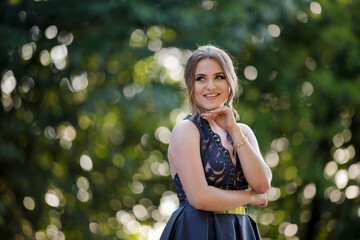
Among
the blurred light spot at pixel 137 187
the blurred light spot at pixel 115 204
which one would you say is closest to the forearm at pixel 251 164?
the blurred light spot at pixel 115 204

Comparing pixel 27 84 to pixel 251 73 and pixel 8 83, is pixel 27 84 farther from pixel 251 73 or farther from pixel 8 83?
pixel 251 73

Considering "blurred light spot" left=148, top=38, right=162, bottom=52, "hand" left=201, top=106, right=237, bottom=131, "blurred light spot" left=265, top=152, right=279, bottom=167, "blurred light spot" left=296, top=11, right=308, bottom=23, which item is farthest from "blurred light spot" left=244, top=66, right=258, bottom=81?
"hand" left=201, top=106, right=237, bottom=131

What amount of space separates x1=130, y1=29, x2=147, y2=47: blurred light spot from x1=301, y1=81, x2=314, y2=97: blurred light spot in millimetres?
2703

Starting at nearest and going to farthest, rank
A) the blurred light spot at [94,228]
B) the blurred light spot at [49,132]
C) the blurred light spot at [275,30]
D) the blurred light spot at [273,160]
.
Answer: the blurred light spot at [49,132] < the blurred light spot at [94,228] < the blurred light spot at [275,30] < the blurred light spot at [273,160]

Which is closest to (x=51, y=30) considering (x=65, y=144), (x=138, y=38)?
(x=138, y=38)

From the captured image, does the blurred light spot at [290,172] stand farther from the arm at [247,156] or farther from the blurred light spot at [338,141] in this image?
the arm at [247,156]

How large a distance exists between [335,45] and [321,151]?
2130 mm

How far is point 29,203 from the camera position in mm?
8898

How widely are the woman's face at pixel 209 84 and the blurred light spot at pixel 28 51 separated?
5.46 meters

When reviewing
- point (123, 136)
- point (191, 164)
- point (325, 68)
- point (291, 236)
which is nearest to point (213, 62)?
point (191, 164)

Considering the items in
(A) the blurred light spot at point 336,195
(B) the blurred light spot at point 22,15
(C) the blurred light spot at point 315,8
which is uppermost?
(C) the blurred light spot at point 315,8

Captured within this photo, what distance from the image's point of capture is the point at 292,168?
35.7 ft

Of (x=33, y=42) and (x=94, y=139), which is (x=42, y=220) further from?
(x=33, y=42)

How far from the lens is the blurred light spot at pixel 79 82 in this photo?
27.1 ft
